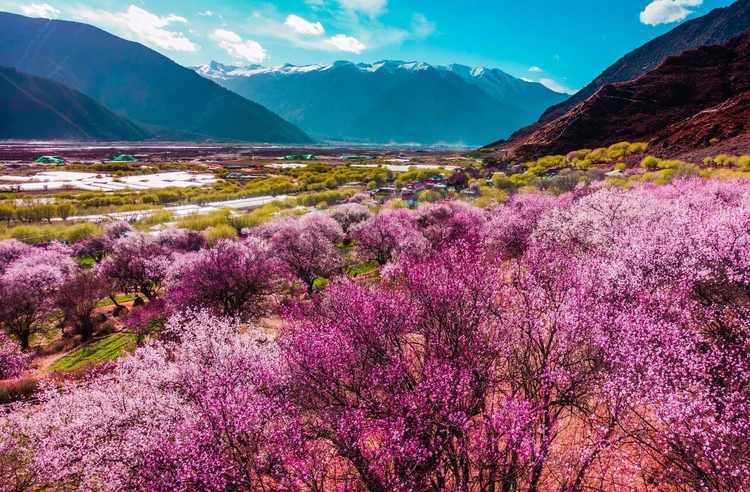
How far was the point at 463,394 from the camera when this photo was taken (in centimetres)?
1197

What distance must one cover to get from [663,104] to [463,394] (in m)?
151

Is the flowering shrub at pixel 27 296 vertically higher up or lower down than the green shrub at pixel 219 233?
lower down

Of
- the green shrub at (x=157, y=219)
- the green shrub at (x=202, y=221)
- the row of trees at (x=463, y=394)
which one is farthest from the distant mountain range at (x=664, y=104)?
the green shrub at (x=157, y=219)

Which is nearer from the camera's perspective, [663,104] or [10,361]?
[10,361]

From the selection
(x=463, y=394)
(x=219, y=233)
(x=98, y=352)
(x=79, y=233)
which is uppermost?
(x=463, y=394)

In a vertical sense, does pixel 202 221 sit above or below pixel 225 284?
below

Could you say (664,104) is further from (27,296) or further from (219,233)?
(27,296)

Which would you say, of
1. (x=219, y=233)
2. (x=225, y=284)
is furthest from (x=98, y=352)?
(x=219, y=233)

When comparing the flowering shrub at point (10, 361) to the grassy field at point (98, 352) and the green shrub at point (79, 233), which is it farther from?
the green shrub at point (79, 233)

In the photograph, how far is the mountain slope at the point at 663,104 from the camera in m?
109

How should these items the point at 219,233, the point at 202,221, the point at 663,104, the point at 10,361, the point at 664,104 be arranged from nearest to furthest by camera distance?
the point at 10,361, the point at 219,233, the point at 202,221, the point at 664,104, the point at 663,104

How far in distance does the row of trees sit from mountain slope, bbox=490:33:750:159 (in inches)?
3853

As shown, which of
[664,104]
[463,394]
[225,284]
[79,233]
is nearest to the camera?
[463,394]

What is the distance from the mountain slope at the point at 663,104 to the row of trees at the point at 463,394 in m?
97.9
